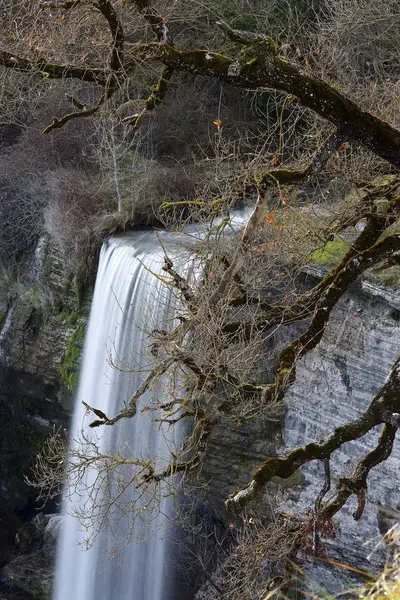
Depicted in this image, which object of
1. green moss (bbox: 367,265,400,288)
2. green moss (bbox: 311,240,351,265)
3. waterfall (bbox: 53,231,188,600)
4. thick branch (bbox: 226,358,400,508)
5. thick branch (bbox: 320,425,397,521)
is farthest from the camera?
waterfall (bbox: 53,231,188,600)

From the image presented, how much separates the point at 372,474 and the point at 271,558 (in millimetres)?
2038

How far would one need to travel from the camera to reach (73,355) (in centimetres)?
A: 1334

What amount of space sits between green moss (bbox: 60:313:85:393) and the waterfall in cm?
36

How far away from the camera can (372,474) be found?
8.48 m

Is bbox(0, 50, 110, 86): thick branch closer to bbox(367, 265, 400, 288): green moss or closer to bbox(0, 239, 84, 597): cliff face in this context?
bbox(367, 265, 400, 288): green moss

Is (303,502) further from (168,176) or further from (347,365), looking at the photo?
(168,176)

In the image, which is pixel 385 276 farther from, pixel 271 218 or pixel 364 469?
pixel 364 469

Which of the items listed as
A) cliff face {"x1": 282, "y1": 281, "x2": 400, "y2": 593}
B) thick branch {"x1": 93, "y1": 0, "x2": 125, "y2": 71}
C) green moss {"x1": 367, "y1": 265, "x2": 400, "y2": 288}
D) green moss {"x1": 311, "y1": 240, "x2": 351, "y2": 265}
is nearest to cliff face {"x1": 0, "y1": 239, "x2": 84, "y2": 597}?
cliff face {"x1": 282, "y1": 281, "x2": 400, "y2": 593}

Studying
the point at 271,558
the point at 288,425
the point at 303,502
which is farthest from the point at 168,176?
the point at 271,558

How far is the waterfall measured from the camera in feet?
36.6

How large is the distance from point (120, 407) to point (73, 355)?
7.10 ft

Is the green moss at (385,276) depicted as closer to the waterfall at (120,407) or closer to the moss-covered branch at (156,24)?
the waterfall at (120,407)

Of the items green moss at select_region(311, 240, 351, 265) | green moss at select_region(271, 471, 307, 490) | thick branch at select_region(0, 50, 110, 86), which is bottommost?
green moss at select_region(271, 471, 307, 490)

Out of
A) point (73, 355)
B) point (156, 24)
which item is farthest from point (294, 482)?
point (156, 24)
